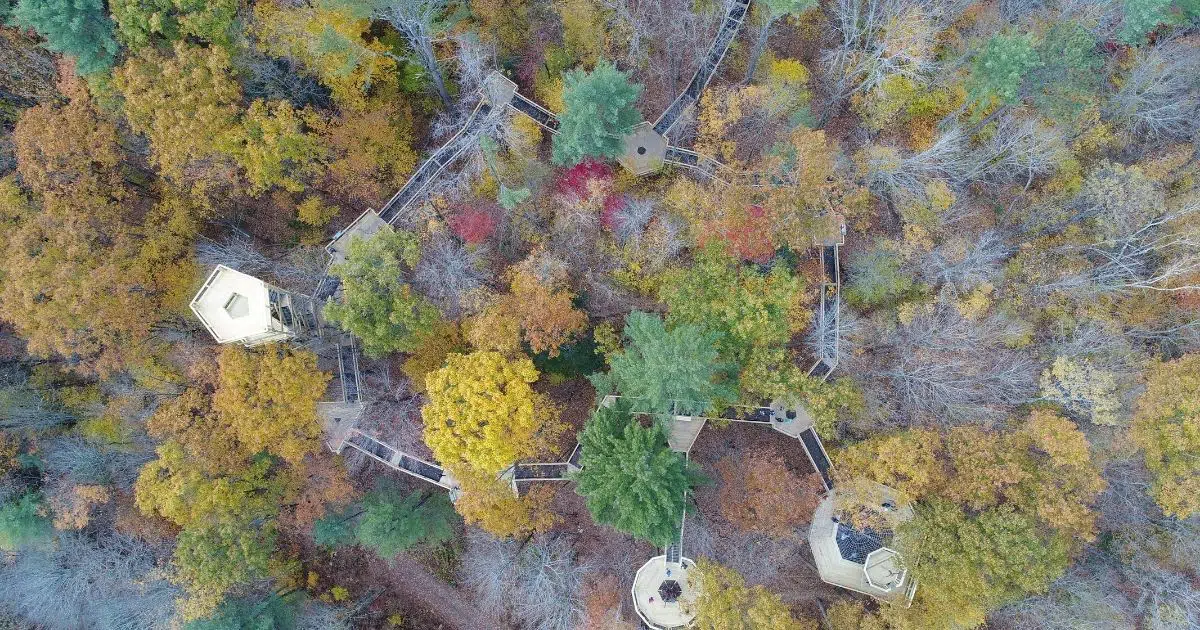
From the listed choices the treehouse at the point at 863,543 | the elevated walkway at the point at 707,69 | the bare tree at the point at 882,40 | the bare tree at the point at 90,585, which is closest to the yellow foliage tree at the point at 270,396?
the bare tree at the point at 90,585

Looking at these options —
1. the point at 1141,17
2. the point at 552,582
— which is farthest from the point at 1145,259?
the point at 552,582

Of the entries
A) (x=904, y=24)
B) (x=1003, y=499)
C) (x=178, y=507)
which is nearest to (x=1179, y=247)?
(x=1003, y=499)

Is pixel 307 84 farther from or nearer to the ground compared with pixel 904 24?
farther from the ground

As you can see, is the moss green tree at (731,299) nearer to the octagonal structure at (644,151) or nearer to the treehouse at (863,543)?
the octagonal structure at (644,151)

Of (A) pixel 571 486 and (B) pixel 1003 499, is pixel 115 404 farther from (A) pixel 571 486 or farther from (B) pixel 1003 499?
(B) pixel 1003 499

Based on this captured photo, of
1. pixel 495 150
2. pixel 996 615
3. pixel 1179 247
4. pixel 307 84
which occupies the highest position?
pixel 307 84

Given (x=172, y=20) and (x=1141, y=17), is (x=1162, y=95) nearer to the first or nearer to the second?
(x=1141, y=17)
